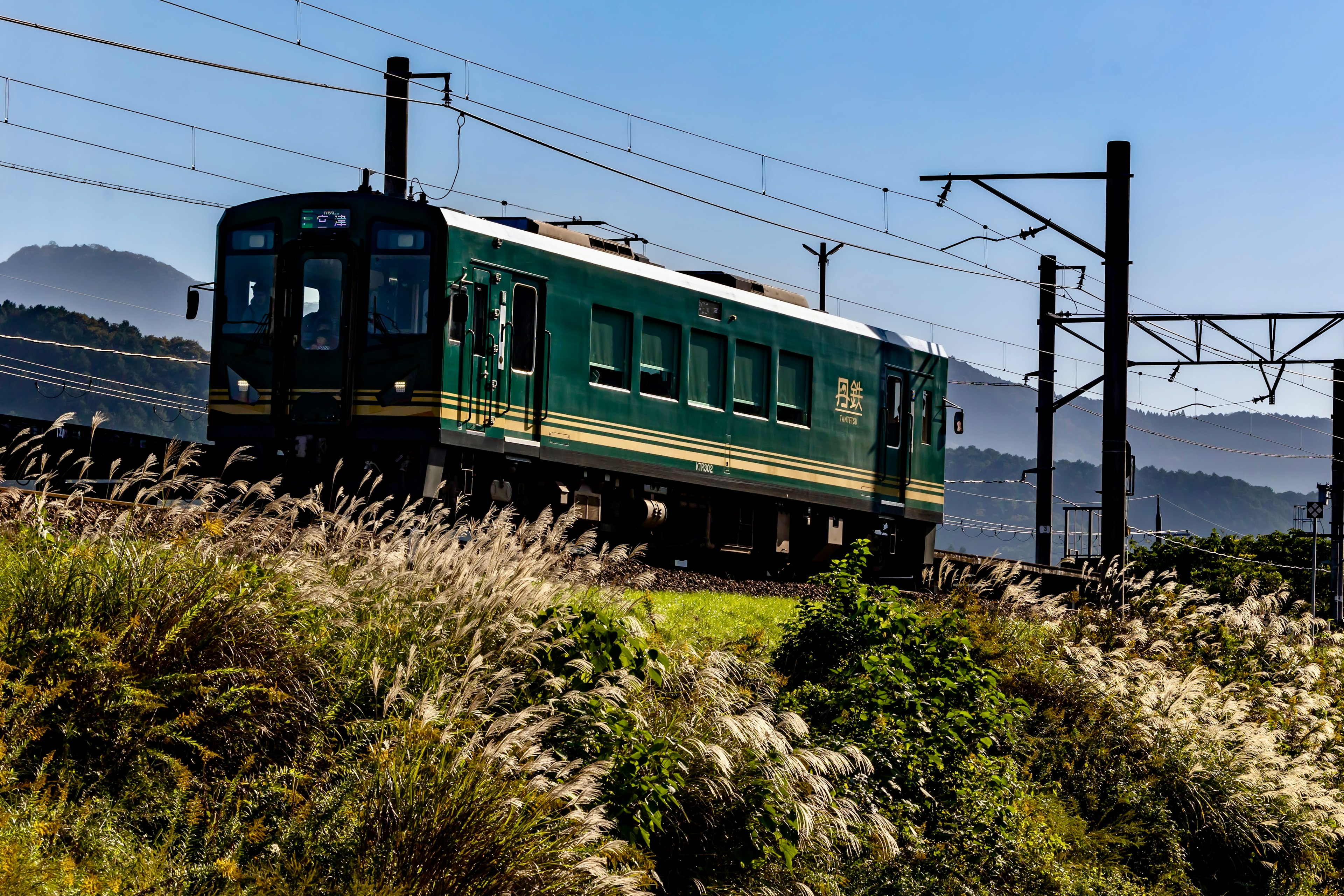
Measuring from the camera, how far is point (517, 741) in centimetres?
625

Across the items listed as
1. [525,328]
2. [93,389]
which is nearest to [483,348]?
[525,328]

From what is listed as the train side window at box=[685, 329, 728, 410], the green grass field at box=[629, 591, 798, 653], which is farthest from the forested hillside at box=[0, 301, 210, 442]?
the green grass field at box=[629, 591, 798, 653]

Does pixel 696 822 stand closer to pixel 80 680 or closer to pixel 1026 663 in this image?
pixel 80 680

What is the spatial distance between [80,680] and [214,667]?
664 millimetres

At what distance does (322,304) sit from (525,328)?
217 centimetres

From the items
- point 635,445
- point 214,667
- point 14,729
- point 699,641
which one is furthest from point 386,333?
point 14,729

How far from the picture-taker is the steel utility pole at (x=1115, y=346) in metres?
20.7

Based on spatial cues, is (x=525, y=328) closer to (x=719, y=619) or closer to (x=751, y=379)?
(x=751, y=379)

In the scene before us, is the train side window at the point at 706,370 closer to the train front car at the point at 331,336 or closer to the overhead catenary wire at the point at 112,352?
the train front car at the point at 331,336

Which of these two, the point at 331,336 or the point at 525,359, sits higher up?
the point at 331,336

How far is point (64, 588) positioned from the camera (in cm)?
650

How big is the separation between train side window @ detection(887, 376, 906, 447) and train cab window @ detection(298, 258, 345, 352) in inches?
355

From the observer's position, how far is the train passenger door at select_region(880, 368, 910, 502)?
69.5 ft

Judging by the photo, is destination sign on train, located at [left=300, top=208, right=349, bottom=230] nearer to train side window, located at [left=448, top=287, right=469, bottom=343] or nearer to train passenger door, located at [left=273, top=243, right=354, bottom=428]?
train passenger door, located at [left=273, top=243, right=354, bottom=428]
